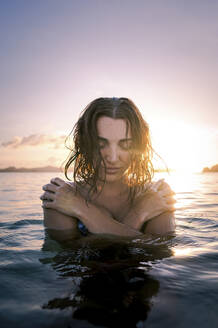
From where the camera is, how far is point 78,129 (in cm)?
312

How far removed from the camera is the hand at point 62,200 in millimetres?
2783

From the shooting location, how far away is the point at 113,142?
277 centimetres

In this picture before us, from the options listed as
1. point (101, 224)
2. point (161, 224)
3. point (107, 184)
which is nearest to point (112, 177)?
point (107, 184)

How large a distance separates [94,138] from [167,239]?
139 cm

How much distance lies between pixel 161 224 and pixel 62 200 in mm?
1128

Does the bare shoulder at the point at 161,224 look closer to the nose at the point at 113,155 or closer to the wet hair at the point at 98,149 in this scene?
the wet hair at the point at 98,149

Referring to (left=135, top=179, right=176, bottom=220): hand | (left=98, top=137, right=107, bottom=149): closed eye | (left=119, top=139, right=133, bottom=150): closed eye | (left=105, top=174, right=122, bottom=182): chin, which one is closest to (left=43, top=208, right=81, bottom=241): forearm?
(left=105, top=174, right=122, bottom=182): chin

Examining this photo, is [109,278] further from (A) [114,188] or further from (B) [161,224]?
(A) [114,188]

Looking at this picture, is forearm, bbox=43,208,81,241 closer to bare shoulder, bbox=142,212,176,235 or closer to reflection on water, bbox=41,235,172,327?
reflection on water, bbox=41,235,172,327

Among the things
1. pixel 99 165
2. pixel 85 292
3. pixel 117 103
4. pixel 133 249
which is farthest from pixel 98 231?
pixel 117 103

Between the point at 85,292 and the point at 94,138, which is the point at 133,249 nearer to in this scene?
the point at 85,292

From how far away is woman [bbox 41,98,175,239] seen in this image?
280cm

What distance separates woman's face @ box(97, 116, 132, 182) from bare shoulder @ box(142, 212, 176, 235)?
2.31ft

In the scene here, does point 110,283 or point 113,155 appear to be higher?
point 113,155
